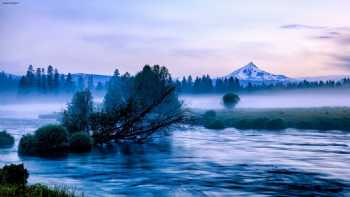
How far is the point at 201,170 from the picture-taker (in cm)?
4350

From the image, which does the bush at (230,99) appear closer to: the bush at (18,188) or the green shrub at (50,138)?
the green shrub at (50,138)

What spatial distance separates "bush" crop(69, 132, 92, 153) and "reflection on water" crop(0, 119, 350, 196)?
1.27 m

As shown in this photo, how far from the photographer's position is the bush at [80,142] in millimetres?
53844

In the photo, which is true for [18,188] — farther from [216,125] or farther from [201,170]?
[216,125]

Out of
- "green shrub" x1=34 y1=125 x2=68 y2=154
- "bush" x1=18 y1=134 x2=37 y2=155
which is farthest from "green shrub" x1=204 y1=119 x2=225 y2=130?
"bush" x1=18 y1=134 x2=37 y2=155

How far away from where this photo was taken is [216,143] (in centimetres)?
6912

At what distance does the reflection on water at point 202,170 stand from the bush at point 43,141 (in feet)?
5.04

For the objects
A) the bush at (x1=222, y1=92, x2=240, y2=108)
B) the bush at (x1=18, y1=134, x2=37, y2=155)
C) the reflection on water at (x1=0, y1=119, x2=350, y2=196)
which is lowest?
the reflection on water at (x1=0, y1=119, x2=350, y2=196)

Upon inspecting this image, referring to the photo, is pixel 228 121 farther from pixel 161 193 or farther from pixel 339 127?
pixel 161 193

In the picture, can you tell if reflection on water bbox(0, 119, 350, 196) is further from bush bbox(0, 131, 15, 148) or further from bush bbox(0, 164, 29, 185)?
bush bbox(0, 164, 29, 185)

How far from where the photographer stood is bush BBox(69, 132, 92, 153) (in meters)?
53.8

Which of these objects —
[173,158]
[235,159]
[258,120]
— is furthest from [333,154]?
[258,120]

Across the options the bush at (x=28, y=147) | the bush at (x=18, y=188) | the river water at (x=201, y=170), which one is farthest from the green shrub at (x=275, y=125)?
the bush at (x=18, y=188)

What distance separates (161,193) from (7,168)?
421 inches
